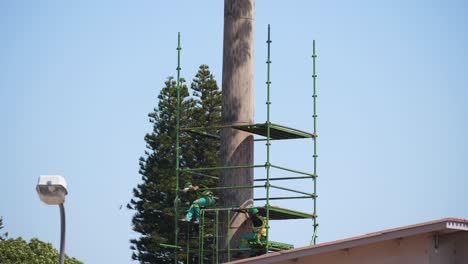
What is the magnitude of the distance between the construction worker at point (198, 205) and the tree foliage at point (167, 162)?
2015 centimetres

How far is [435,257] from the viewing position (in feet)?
73.2

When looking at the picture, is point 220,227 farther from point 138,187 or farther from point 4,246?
point 4,246

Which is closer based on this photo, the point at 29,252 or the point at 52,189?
the point at 52,189

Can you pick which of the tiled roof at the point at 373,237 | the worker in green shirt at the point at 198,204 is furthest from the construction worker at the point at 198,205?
the tiled roof at the point at 373,237

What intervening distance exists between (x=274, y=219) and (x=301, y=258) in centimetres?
511

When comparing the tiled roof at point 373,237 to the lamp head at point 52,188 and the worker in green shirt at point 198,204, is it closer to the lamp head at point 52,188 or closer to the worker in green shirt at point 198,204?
the worker in green shirt at point 198,204

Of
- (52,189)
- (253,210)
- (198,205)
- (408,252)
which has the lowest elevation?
(408,252)

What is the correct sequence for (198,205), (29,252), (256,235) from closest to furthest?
(256,235), (198,205), (29,252)

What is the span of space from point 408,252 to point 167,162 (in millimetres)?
27924

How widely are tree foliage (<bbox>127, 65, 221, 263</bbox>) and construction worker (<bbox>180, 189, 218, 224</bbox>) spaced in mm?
20153

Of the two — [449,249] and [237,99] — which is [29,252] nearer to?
[237,99]

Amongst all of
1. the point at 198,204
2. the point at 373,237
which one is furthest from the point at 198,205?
the point at 373,237

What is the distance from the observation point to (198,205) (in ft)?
89.2

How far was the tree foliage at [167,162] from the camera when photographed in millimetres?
48656
